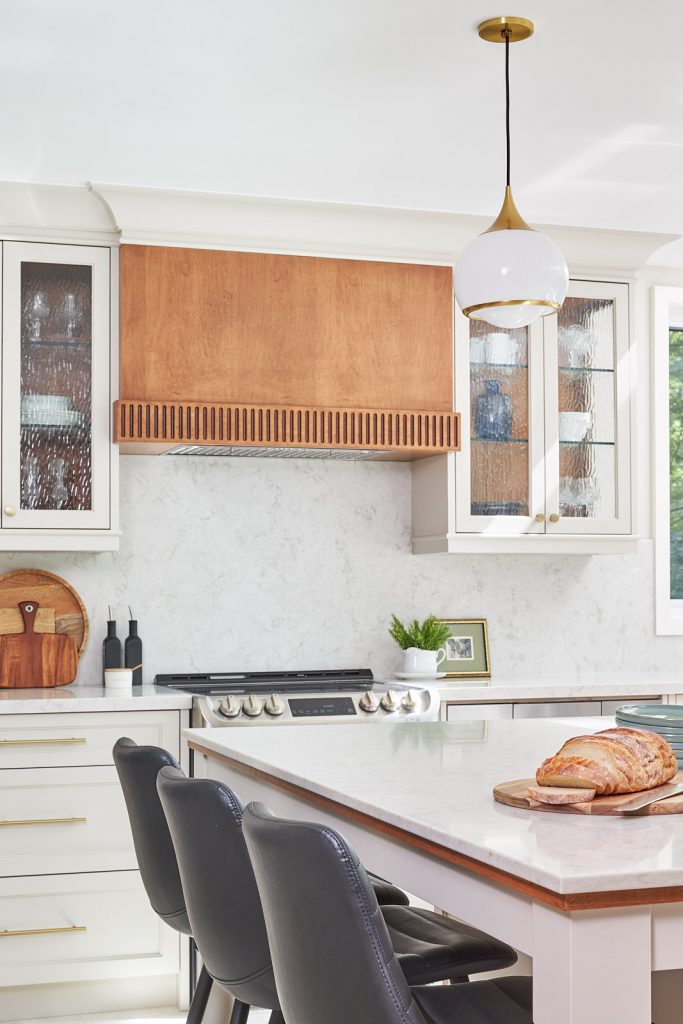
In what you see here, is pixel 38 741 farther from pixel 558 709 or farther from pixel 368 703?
pixel 558 709

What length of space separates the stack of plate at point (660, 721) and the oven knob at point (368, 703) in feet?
5.71

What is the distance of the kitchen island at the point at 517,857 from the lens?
3.75 ft

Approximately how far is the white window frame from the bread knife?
11.0ft

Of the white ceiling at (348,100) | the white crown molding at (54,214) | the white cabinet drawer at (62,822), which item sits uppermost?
the white ceiling at (348,100)

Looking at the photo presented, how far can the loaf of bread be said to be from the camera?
157cm

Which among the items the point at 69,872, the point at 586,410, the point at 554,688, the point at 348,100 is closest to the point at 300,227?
the point at 348,100

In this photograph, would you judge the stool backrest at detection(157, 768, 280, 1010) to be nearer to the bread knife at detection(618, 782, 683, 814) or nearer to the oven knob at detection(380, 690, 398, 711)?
the bread knife at detection(618, 782, 683, 814)

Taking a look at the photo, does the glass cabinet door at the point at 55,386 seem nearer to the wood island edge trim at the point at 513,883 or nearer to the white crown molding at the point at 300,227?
the white crown molding at the point at 300,227

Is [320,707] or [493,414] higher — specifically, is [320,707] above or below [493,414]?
below

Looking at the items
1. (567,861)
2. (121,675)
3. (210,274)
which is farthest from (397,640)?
(567,861)

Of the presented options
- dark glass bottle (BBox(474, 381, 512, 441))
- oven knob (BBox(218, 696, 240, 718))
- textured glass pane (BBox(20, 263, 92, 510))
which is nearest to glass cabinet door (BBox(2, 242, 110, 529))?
textured glass pane (BBox(20, 263, 92, 510))

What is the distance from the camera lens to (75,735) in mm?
3602

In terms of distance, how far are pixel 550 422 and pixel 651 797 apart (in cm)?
295

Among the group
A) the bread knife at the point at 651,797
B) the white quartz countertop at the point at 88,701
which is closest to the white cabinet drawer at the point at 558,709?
the white quartz countertop at the point at 88,701
